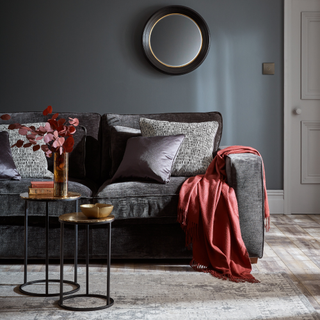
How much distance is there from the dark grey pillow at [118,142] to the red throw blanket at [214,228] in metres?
0.77

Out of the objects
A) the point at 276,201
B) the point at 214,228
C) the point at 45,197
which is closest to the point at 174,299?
the point at 214,228

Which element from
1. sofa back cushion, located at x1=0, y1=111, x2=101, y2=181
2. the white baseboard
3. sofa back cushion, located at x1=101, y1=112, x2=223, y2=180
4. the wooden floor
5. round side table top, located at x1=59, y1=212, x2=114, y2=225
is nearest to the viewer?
round side table top, located at x1=59, y1=212, x2=114, y2=225

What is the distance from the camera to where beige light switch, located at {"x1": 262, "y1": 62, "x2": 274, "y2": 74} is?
378cm

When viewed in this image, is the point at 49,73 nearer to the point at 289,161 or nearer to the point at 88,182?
the point at 88,182

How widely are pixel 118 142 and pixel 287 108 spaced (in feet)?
5.92

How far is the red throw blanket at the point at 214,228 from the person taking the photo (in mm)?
2178

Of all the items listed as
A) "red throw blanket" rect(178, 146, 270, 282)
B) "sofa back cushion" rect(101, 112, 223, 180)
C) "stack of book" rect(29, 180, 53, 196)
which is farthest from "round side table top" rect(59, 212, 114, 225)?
"sofa back cushion" rect(101, 112, 223, 180)

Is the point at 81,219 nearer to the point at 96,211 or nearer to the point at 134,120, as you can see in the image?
the point at 96,211

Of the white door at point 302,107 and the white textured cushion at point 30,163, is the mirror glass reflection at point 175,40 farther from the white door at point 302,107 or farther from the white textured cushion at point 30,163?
the white textured cushion at point 30,163

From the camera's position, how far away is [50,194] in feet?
6.18

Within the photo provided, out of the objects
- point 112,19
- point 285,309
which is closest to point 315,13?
point 112,19

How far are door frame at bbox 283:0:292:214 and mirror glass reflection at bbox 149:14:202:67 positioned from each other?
84 centimetres

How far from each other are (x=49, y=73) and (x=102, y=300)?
2540 mm

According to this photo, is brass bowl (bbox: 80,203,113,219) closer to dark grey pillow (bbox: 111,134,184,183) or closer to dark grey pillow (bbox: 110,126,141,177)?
dark grey pillow (bbox: 111,134,184,183)
